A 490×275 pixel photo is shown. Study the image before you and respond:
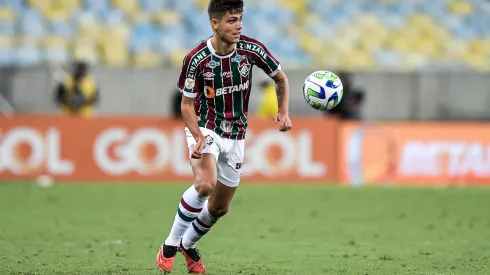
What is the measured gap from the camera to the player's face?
766cm

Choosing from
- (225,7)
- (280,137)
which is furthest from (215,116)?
(280,137)

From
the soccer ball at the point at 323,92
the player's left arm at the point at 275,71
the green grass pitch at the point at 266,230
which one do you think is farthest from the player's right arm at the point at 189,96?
the green grass pitch at the point at 266,230

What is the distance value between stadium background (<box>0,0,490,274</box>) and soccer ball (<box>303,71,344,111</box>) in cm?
139

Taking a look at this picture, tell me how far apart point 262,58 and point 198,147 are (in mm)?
999

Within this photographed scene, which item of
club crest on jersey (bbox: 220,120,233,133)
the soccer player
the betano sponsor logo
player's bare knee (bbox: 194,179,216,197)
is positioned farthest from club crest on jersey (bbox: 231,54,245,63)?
player's bare knee (bbox: 194,179,216,197)

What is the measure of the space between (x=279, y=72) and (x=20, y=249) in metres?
3.18

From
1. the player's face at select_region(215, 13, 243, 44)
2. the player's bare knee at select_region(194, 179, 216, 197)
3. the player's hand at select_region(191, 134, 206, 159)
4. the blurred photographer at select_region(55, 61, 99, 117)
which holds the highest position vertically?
the player's face at select_region(215, 13, 243, 44)

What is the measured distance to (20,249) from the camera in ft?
30.4

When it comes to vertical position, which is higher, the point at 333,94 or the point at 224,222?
the point at 333,94

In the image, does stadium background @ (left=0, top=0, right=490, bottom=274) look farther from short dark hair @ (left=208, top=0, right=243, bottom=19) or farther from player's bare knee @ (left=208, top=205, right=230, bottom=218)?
short dark hair @ (left=208, top=0, right=243, bottom=19)

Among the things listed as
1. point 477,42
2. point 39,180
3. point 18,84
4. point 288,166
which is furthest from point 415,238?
point 477,42

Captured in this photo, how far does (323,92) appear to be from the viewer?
797 cm

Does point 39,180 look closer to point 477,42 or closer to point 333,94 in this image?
point 333,94

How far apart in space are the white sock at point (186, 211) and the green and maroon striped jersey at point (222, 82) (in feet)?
1.87
